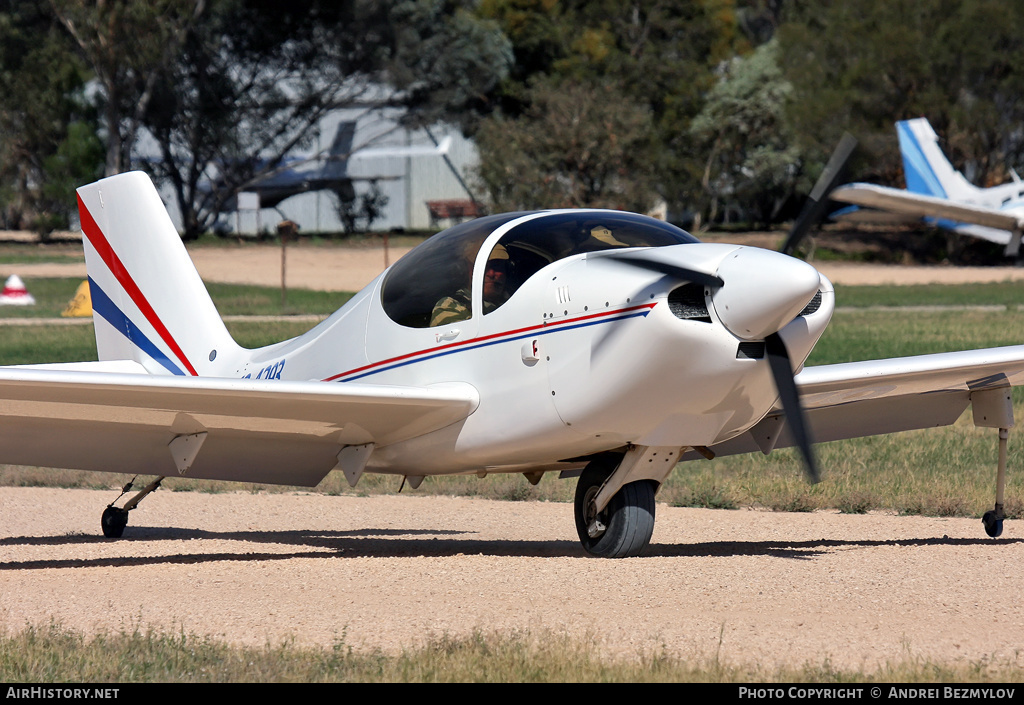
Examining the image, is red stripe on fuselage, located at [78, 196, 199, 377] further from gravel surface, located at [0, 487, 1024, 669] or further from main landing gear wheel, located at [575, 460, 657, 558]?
main landing gear wheel, located at [575, 460, 657, 558]

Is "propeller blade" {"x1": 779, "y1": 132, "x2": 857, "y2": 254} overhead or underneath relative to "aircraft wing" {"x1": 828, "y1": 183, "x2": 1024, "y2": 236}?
overhead

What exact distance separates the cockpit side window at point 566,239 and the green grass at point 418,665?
9.90 feet

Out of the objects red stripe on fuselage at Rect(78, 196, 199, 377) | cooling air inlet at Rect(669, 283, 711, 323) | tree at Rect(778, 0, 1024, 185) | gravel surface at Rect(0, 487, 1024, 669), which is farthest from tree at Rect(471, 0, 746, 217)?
cooling air inlet at Rect(669, 283, 711, 323)

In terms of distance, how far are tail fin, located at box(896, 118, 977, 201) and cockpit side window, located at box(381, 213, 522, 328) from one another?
49.8m

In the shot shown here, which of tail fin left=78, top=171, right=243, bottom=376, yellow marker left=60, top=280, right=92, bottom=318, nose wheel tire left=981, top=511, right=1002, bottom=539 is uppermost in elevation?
tail fin left=78, top=171, right=243, bottom=376

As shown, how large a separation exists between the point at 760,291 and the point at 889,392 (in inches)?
119

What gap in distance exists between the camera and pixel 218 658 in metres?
5.55

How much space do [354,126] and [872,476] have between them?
59.3 m

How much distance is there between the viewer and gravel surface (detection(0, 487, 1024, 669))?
6.12 m

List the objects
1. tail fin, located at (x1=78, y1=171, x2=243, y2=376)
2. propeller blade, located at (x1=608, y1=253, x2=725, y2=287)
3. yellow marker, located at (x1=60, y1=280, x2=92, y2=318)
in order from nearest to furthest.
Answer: propeller blade, located at (x1=608, y1=253, x2=725, y2=287), tail fin, located at (x1=78, y1=171, x2=243, y2=376), yellow marker, located at (x1=60, y1=280, x2=92, y2=318)

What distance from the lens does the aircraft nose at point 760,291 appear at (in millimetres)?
7020

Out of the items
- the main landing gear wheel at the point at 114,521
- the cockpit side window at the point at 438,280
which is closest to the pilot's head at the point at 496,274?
the cockpit side window at the point at 438,280

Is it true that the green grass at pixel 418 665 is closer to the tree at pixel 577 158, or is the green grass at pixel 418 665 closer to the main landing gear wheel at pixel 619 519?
the main landing gear wheel at pixel 619 519

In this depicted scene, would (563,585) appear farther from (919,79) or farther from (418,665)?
(919,79)
